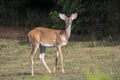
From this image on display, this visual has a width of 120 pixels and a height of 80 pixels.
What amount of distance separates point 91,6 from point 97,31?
1.17 meters

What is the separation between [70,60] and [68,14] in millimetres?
7198

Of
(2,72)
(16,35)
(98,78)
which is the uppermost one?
(98,78)

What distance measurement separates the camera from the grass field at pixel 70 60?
1023cm

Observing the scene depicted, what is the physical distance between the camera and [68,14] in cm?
2041

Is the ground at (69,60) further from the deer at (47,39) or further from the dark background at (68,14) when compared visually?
the dark background at (68,14)

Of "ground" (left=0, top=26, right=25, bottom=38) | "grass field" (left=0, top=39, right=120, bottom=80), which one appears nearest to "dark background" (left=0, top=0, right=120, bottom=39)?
"ground" (left=0, top=26, right=25, bottom=38)

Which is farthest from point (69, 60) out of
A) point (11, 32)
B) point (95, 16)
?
point (11, 32)

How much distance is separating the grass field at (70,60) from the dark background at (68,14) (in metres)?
2.34

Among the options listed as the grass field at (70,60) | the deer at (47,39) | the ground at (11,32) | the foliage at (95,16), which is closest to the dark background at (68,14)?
the foliage at (95,16)

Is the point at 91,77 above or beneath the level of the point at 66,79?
above

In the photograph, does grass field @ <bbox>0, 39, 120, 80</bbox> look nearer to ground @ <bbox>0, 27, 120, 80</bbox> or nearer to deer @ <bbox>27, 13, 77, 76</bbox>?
ground @ <bbox>0, 27, 120, 80</bbox>

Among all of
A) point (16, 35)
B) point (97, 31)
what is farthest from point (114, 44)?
point (16, 35)

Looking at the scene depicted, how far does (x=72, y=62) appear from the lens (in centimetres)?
1291

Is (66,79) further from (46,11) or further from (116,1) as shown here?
(46,11)
